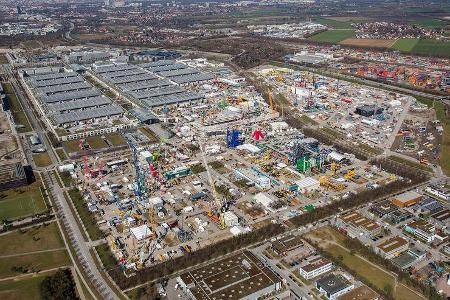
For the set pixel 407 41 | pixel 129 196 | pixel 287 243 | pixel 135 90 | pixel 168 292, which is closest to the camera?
pixel 168 292

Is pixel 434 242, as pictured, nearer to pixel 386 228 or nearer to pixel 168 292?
pixel 386 228

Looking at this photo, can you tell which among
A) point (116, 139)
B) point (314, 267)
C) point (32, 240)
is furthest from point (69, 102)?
point (314, 267)

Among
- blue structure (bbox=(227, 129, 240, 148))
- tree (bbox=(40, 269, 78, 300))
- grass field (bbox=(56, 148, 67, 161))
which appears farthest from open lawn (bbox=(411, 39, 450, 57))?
tree (bbox=(40, 269, 78, 300))

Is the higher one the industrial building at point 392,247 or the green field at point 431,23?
the green field at point 431,23

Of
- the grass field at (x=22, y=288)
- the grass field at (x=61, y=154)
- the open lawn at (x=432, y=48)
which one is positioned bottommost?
the grass field at (x=22, y=288)

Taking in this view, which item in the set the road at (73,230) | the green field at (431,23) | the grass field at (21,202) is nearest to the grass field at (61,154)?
the road at (73,230)

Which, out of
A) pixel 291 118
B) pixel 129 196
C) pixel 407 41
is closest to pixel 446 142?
pixel 291 118

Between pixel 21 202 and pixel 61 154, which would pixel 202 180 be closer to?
pixel 21 202

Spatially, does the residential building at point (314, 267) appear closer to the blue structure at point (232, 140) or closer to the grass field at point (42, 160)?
the blue structure at point (232, 140)
